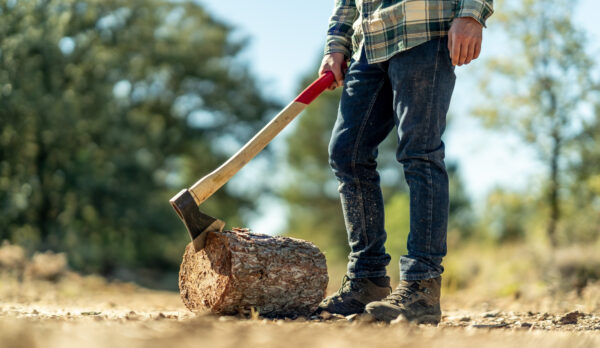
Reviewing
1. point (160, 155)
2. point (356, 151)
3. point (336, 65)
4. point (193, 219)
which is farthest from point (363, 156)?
point (160, 155)

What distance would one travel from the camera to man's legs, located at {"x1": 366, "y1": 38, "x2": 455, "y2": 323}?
277 cm

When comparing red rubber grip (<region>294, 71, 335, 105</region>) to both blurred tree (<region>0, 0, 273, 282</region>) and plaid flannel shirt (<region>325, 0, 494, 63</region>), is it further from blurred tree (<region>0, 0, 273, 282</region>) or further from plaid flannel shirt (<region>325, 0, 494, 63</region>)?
blurred tree (<region>0, 0, 273, 282</region>)

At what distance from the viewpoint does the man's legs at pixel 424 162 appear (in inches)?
109

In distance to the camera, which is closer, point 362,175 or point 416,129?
point 416,129

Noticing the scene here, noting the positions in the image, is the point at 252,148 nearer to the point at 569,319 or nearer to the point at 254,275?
the point at 254,275

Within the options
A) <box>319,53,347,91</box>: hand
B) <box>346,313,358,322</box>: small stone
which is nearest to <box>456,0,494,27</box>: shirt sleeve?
<box>319,53,347,91</box>: hand

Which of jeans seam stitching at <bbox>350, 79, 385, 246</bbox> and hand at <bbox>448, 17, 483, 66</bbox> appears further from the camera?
jeans seam stitching at <bbox>350, 79, 385, 246</bbox>

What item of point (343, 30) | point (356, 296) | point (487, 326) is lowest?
point (487, 326)

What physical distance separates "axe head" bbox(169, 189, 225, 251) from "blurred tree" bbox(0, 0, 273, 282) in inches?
236

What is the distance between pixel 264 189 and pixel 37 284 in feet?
47.0

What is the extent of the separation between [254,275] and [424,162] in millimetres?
1055

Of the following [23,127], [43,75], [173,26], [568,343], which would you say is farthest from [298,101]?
[173,26]

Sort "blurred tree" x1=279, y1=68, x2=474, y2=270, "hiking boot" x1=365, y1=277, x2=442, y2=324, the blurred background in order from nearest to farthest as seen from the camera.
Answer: "hiking boot" x1=365, y1=277, x2=442, y2=324, the blurred background, "blurred tree" x1=279, y1=68, x2=474, y2=270

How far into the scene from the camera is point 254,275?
114 inches
